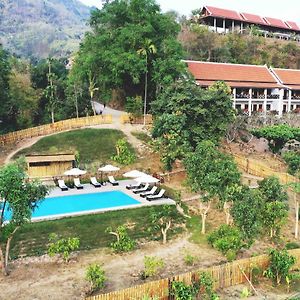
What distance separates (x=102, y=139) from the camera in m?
32.1

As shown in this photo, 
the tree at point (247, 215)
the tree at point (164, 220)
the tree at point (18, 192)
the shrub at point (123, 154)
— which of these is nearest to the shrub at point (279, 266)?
the tree at point (247, 215)

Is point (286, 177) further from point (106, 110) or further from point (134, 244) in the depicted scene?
point (106, 110)

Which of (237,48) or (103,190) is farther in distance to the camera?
(237,48)

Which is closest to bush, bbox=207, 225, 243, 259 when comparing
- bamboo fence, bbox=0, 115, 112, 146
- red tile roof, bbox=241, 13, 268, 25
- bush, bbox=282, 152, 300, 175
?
bush, bbox=282, 152, 300, 175

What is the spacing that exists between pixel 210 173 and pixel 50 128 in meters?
19.8

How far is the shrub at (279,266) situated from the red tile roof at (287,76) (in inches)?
1421

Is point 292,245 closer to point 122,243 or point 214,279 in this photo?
point 214,279

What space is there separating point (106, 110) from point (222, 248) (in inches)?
1248

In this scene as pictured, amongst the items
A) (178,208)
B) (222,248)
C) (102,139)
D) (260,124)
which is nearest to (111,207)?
(178,208)

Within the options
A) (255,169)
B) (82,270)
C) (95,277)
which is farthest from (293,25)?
(95,277)

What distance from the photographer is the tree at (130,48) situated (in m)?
35.4

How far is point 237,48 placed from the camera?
5909 cm

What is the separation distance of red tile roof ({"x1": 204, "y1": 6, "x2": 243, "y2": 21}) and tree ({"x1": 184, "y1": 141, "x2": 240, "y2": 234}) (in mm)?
47971

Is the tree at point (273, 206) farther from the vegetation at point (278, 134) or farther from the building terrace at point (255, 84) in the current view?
the building terrace at point (255, 84)
